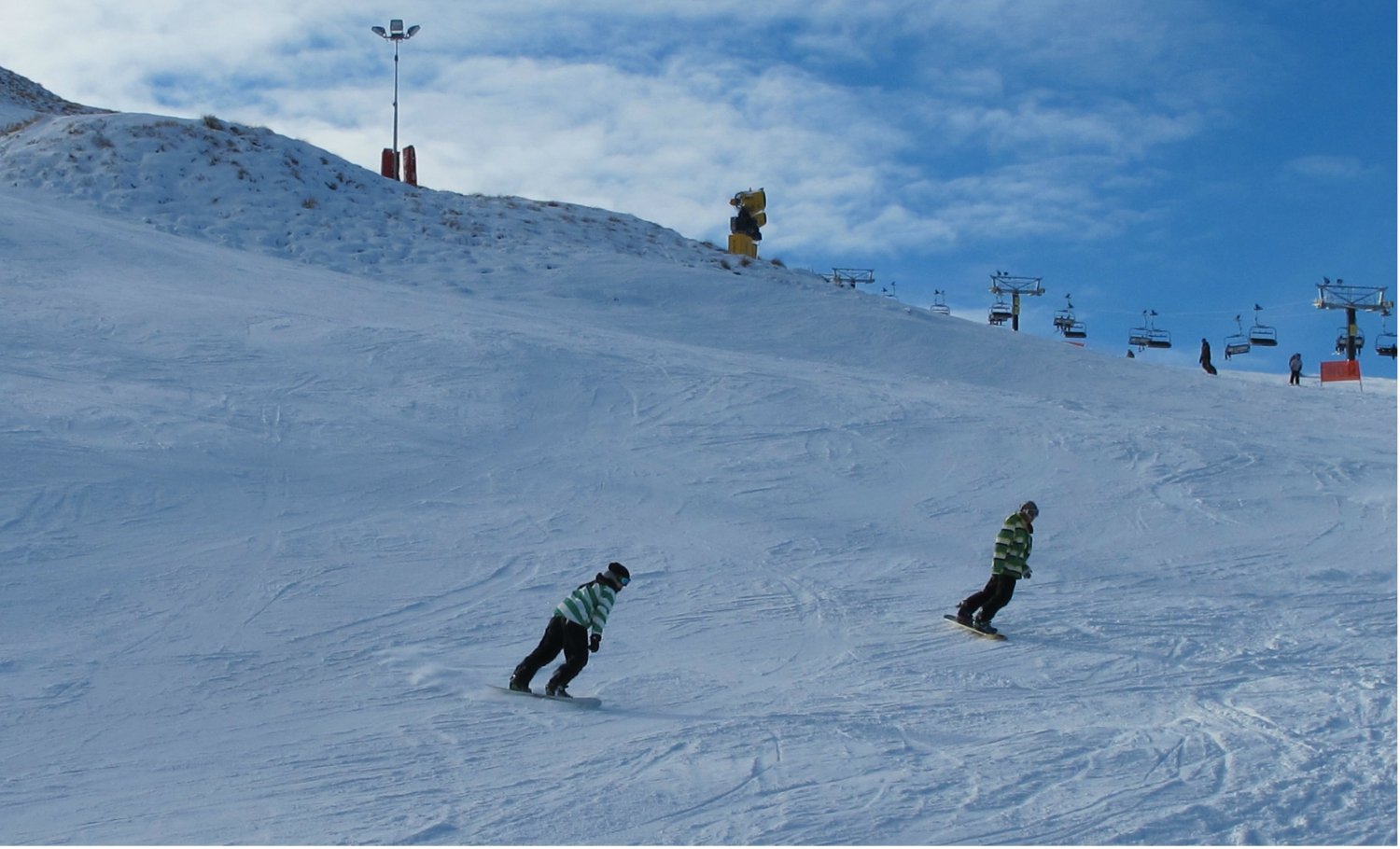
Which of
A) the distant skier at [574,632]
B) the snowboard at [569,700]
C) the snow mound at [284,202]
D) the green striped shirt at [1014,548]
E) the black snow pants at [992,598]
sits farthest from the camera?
the snow mound at [284,202]

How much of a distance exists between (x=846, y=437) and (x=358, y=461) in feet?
19.0

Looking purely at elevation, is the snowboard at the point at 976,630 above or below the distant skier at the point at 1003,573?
below

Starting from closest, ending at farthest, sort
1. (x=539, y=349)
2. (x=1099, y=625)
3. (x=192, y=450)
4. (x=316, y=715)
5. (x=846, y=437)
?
(x=316, y=715) → (x=1099, y=625) → (x=192, y=450) → (x=846, y=437) → (x=539, y=349)

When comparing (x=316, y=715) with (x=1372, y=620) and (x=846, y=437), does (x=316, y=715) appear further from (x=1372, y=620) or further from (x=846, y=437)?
(x=846, y=437)

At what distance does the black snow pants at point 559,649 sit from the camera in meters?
8.09

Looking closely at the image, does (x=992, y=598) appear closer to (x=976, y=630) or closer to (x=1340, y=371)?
(x=976, y=630)

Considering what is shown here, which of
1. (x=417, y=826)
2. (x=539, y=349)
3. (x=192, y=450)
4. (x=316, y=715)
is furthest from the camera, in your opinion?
(x=539, y=349)

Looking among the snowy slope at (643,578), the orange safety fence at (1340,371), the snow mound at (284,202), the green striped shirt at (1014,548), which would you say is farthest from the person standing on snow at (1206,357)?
the green striped shirt at (1014,548)

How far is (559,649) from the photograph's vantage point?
321 inches

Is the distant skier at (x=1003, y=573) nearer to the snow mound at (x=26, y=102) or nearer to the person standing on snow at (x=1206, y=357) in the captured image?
the person standing on snow at (x=1206, y=357)

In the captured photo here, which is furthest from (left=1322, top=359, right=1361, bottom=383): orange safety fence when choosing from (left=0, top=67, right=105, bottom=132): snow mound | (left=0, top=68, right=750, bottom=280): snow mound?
(left=0, top=67, right=105, bottom=132): snow mound

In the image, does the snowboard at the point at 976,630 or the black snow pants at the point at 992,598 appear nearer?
the snowboard at the point at 976,630

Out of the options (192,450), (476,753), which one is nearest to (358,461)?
(192,450)

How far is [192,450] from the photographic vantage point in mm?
12727
